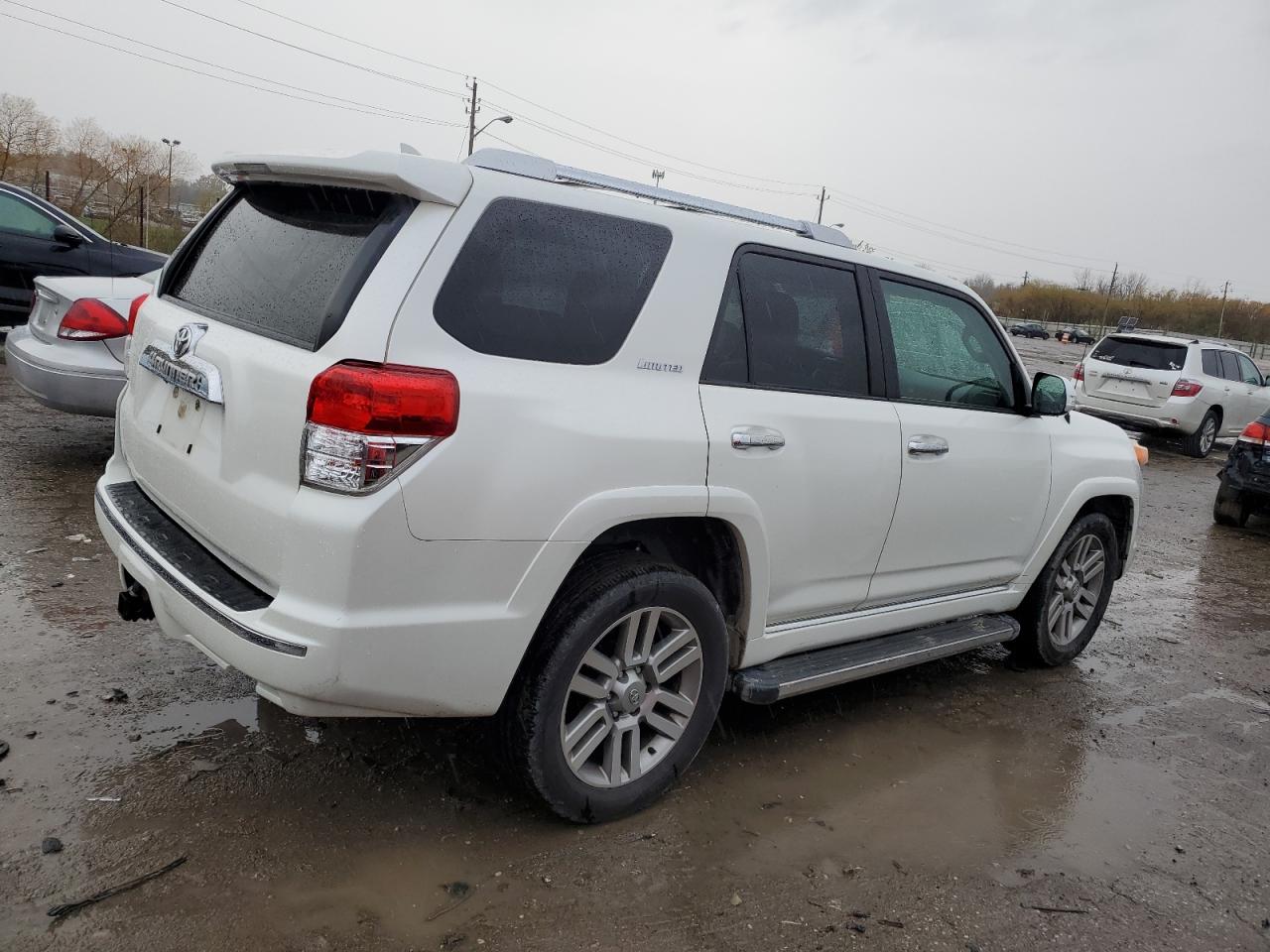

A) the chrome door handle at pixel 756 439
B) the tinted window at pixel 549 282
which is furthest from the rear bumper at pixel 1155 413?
the tinted window at pixel 549 282

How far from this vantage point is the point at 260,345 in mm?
2680

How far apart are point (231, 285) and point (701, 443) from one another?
1544mm

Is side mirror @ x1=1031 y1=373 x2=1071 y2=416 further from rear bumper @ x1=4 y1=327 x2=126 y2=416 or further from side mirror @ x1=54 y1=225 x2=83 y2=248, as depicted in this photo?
side mirror @ x1=54 y1=225 x2=83 y2=248

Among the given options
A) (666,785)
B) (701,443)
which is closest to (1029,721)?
(666,785)

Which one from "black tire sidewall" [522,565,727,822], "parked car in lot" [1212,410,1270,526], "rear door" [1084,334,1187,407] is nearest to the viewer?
"black tire sidewall" [522,565,727,822]

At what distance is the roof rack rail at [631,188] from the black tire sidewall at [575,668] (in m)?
1.22

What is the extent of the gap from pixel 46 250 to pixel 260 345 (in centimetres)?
773

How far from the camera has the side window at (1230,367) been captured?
1495 cm

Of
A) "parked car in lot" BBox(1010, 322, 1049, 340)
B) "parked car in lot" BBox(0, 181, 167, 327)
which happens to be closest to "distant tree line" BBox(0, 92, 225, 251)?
"parked car in lot" BBox(0, 181, 167, 327)

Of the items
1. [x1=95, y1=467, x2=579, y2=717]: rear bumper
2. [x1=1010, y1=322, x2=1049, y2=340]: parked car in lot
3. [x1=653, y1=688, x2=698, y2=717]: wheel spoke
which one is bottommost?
[x1=653, y1=688, x2=698, y2=717]: wheel spoke

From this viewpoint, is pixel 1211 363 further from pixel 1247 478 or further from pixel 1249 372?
pixel 1247 478

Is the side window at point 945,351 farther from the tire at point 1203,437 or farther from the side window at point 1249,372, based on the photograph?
the side window at point 1249,372

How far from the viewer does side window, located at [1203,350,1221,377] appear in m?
→ 14.5

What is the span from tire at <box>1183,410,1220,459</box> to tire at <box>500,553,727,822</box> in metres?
13.7
